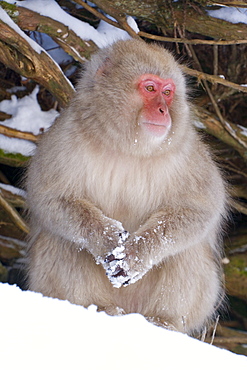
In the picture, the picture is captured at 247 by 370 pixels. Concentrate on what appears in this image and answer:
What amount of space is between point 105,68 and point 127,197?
838 mm

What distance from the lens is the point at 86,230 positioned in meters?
3.44

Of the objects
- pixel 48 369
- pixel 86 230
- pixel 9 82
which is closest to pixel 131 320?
pixel 48 369

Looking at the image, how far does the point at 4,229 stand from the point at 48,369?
4.05 m

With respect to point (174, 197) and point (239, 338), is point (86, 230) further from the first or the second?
point (239, 338)

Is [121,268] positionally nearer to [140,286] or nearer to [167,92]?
[140,286]

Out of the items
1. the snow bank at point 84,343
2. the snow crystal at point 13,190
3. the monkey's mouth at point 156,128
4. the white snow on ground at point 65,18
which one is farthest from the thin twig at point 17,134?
the snow bank at point 84,343

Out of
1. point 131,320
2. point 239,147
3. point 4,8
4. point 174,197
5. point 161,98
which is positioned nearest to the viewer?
point 131,320

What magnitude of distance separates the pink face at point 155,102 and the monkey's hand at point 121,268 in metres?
0.74

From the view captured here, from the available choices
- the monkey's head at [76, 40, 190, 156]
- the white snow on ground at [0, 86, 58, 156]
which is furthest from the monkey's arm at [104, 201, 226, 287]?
the white snow on ground at [0, 86, 58, 156]

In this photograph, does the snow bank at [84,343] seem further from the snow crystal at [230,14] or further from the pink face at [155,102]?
the snow crystal at [230,14]

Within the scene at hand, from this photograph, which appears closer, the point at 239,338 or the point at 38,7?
the point at 38,7

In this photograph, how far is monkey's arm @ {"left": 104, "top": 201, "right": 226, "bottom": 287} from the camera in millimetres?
3330

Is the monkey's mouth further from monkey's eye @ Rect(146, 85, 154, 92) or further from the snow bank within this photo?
the snow bank

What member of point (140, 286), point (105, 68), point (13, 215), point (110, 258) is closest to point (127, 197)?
point (110, 258)
